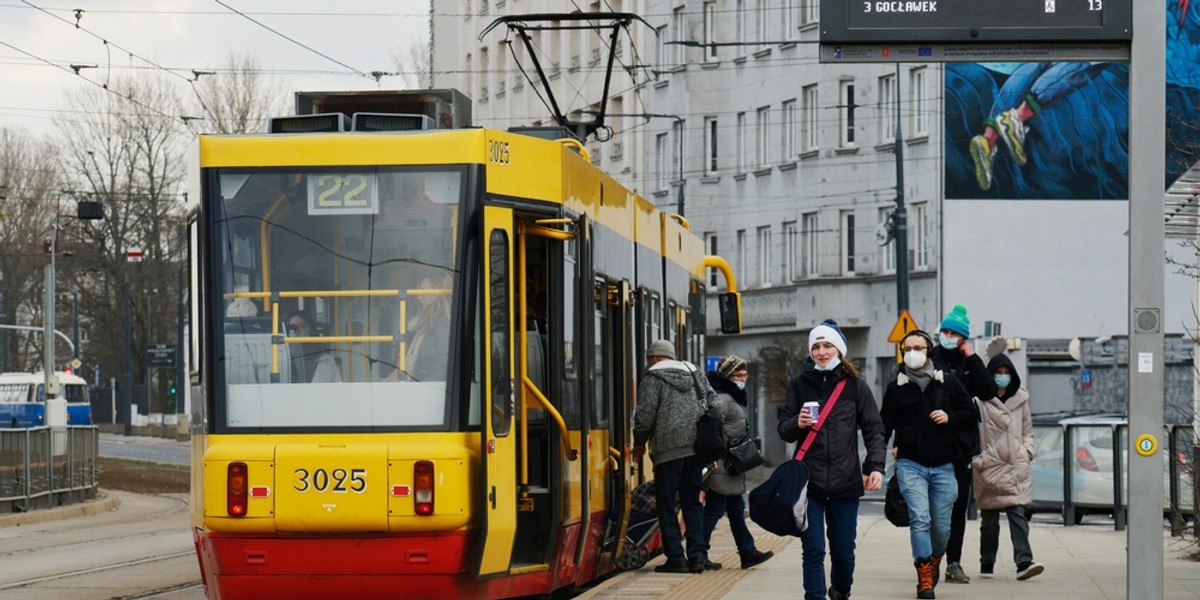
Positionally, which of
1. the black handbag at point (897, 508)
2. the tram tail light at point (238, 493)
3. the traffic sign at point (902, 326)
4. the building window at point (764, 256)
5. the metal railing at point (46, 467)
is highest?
the building window at point (764, 256)

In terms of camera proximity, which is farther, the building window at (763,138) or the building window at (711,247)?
the building window at (711,247)

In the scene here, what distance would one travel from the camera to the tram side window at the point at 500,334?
1141cm

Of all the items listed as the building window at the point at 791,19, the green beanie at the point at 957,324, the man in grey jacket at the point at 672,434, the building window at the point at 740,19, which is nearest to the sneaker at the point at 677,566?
the man in grey jacket at the point at 672,434

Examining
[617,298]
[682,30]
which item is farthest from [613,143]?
[617,298]

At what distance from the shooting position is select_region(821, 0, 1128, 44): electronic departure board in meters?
10.2

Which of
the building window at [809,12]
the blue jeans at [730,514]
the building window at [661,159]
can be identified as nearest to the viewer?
the blue jeans at [730,514]

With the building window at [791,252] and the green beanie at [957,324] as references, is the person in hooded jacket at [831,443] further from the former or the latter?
the building window at [791,252]

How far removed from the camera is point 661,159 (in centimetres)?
6078

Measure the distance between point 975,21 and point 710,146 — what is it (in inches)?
1898

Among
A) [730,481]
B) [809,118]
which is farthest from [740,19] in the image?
[730,481]

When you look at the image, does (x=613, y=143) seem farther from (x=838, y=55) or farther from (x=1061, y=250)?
(x=838, y=55)

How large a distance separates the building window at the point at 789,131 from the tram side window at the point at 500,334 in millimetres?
43106

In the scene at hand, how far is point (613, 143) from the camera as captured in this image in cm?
6412

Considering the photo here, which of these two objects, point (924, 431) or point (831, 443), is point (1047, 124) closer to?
point (924, 431)
